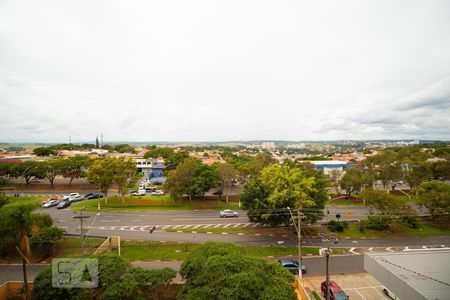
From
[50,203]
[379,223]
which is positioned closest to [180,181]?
[50,203]

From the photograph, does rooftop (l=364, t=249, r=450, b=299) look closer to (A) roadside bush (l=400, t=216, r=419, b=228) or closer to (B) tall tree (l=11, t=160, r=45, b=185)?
(A) roadside bush (l=400, t=216, r=419, b=228)

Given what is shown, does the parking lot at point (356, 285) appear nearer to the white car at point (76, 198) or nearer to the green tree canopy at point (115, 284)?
the green tree canopy at point (115, 284)

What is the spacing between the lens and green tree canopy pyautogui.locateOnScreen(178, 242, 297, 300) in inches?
388

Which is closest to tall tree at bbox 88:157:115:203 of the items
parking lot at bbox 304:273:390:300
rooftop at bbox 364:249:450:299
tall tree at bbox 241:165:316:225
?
tall tree at bbox 241:165:316:225

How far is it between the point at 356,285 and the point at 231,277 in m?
11.7

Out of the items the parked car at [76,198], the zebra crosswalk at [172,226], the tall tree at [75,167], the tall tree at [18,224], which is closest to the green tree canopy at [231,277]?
the tall tree at [18,224]

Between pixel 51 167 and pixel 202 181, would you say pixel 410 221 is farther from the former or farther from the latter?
pixel 51 167

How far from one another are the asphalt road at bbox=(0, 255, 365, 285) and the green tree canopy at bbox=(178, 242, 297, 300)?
7.37m

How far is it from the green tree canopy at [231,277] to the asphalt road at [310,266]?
7.37 m

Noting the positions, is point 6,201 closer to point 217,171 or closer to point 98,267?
point 98,267

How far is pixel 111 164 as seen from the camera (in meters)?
34.2

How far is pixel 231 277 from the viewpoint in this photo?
10.1m

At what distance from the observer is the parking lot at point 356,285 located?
1559 cm

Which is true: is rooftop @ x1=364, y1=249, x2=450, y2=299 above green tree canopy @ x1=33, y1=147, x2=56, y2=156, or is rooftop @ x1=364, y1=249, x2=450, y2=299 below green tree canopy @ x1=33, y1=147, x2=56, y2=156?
below
